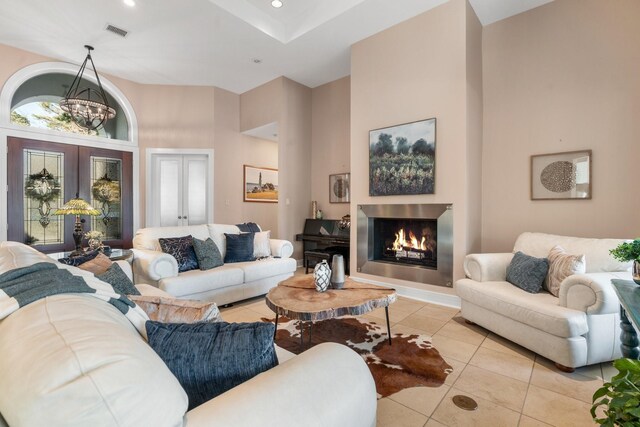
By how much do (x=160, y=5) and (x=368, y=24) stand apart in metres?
2.59

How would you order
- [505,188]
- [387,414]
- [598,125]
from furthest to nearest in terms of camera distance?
[505,188] → [598,125] → [387,414]

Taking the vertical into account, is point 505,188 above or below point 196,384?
above

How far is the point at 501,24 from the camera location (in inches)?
151

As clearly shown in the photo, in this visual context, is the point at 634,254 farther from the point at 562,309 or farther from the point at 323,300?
the point at 323,300

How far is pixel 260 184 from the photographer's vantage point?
6570 millimetres

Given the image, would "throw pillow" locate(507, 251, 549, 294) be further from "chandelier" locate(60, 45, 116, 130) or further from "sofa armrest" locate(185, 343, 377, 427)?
"chandelier" locate(60, 45, 116, 130)

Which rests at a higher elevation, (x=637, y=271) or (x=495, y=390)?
(x=637, y=271)

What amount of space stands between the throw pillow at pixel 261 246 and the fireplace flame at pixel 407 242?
1817mm

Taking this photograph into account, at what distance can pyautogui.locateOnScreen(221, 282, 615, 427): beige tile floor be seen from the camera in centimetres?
166

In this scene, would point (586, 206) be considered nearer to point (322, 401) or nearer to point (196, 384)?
point (322, 401)

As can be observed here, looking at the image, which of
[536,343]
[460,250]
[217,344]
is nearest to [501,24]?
[460,250]

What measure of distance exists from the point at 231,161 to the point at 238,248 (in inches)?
111

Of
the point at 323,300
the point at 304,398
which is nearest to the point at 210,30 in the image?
the point at 323,300

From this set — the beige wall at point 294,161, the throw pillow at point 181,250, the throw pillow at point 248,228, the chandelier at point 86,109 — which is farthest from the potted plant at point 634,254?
the chandelier at point 86,109
